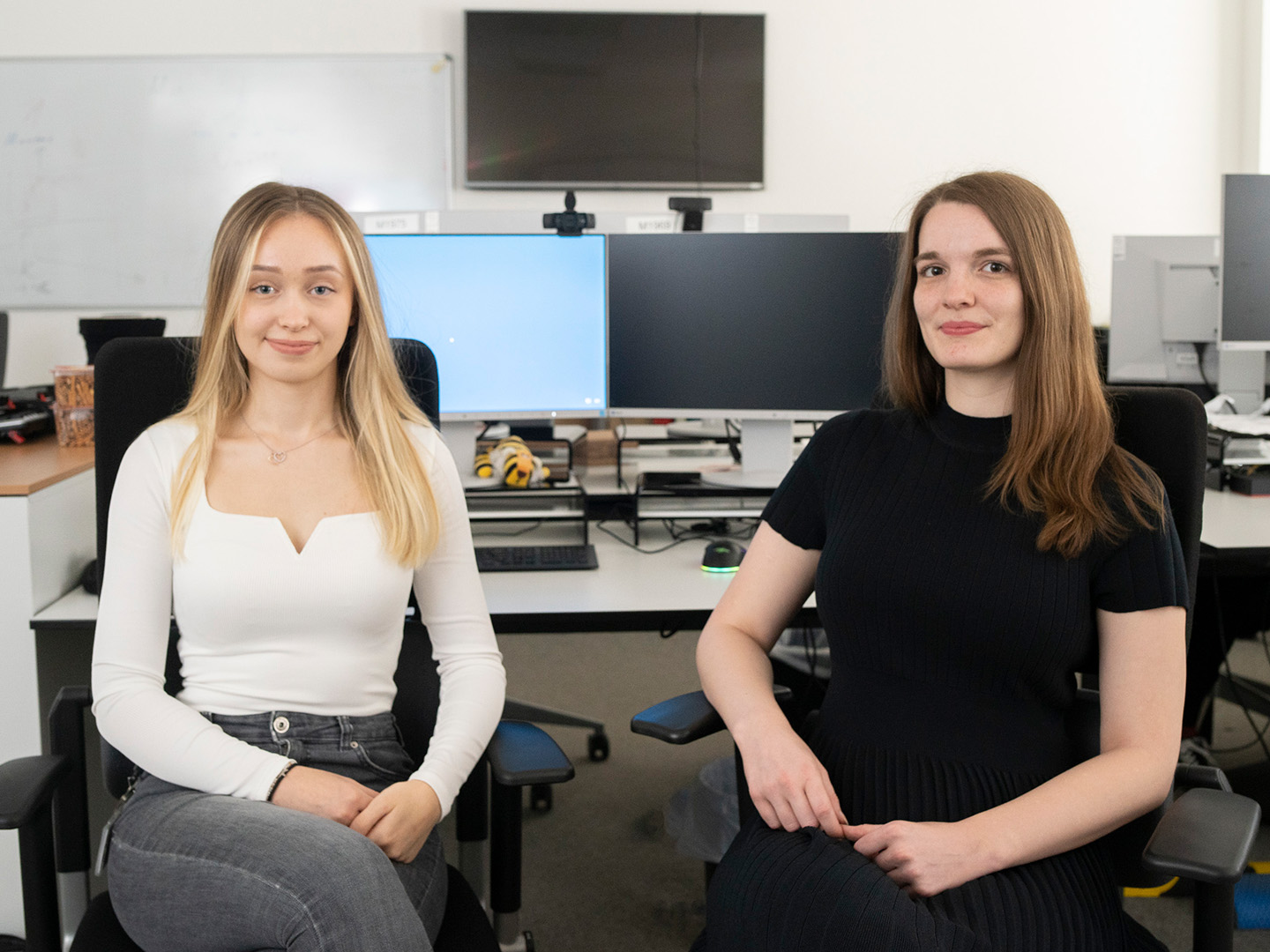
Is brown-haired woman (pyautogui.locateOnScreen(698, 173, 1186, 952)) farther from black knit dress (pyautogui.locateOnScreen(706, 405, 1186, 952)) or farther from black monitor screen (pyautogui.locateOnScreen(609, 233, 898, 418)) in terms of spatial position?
black monitor screen (pyautogui.locateOnScreen(609, 233, 898, 418))

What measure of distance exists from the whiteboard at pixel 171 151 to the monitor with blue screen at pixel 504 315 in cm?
257


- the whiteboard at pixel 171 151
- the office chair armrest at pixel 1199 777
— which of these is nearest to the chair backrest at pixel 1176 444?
the office chair armrest at pixel 1199 777

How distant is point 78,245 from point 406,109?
153 centimetres

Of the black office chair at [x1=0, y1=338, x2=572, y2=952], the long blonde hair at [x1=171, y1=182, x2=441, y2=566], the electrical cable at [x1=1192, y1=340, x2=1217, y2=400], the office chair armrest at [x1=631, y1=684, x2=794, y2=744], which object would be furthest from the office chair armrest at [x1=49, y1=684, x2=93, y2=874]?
the electrical cable at [x1=1192, y1=340, x2=1217, y2=400]

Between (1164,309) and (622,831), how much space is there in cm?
182

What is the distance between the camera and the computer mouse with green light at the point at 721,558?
1776 mm

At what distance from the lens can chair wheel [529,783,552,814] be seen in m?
2.37

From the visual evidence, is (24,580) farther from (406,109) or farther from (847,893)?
(406,109)

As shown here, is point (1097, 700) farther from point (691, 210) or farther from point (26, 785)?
point (691, 210)

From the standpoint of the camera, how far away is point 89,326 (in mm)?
2457

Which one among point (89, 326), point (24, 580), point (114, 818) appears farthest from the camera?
point (89, 326)

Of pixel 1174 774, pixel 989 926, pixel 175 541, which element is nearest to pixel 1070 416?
pixel 1174 774

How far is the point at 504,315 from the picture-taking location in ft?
6.72

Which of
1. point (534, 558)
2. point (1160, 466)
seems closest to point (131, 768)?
point (534, 558)
